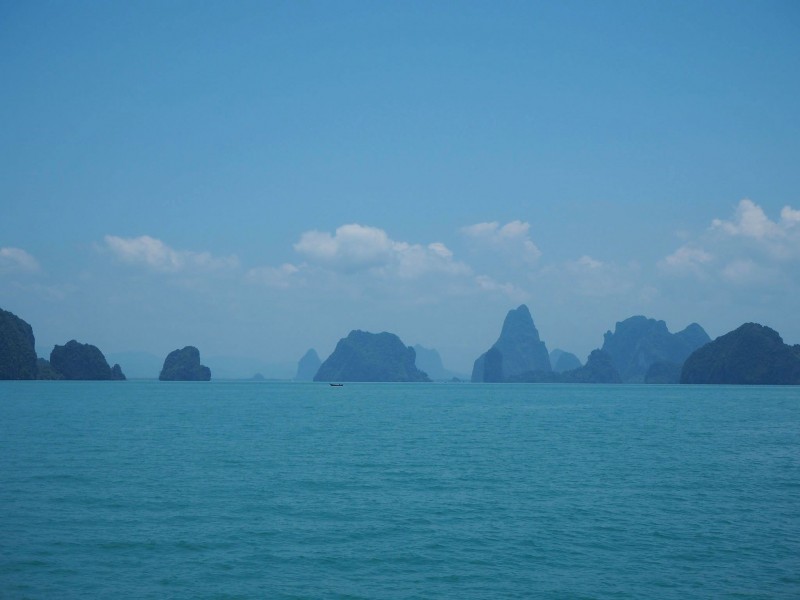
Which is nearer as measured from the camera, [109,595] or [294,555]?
[109,595]

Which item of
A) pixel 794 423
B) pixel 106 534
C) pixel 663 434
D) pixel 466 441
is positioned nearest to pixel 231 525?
pixel 106 534

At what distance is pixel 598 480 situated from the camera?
46.5 m

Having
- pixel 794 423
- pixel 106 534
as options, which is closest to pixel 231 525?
pixel 106 534

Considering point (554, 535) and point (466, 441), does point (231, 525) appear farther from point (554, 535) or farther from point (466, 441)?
point (466, 441)

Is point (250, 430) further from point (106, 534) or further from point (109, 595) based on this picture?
point (109, 595)

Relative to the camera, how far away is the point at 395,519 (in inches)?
1369

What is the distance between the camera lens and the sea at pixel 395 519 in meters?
25.7

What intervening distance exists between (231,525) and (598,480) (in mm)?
24522

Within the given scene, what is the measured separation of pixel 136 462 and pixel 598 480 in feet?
107

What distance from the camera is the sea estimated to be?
2566cm

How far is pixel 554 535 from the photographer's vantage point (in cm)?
3206

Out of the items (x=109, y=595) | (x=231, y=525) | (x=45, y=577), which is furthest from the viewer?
(x=231, y=525)

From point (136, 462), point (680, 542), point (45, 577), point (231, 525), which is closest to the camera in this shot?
point (45, 577)

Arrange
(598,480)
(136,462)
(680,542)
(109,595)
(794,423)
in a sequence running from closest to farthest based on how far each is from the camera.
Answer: (109,595), (680,542), (598,480), (136,462), (794,423)
